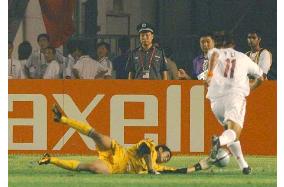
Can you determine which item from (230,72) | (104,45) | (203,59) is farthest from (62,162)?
(230,72)

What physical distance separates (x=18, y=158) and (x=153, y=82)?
5.35 ft

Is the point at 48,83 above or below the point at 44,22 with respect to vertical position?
below

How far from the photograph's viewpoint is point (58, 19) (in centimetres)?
916

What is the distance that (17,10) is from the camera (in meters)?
9.16

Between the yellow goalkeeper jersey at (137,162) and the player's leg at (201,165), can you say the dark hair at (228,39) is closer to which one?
the player's leg at (201,165)

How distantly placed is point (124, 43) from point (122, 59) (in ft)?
0.61

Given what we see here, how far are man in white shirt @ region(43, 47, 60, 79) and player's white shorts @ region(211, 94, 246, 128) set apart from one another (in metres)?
1.67

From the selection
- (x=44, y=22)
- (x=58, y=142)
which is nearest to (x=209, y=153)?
(x=58, y=142)

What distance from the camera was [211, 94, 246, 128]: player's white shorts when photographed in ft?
31.2

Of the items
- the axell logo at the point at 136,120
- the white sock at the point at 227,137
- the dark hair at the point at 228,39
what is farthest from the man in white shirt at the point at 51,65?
the white sock at the point at 227,137

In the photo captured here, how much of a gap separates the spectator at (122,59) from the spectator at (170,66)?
40 cm

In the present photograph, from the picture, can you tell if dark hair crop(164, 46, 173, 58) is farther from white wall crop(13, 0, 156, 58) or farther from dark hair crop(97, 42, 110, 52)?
dark hair crop(97, 42, 110, 52)

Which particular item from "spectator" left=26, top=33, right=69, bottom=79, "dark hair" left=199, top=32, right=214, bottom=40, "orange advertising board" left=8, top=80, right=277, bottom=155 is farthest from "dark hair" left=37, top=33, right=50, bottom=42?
"dark hair" left=199, top=32, right=214, bottom=40

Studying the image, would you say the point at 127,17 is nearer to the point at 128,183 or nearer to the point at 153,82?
the point at 153,82
